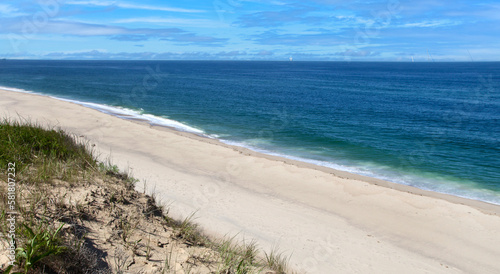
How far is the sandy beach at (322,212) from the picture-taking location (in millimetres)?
9688

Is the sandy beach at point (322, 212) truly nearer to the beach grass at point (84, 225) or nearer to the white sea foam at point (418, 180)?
the white sea foam at point (418, 180)

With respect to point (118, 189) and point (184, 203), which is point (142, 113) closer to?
point (184, 203)

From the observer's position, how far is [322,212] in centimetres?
1263

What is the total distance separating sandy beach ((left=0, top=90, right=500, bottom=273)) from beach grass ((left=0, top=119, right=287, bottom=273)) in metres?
3.13

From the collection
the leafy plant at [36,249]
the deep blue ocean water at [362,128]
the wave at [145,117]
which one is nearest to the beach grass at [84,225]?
the leafy plant at [36,249]

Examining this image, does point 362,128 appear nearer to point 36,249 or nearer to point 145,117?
point 145,117

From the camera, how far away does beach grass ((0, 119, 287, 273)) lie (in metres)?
A: 4.63

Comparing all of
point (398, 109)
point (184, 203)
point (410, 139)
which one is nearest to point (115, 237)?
point (184, 203)

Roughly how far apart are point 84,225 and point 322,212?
8863 mm

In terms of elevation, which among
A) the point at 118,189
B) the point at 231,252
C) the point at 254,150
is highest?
the point at 118,189

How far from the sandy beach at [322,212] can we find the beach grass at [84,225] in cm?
313

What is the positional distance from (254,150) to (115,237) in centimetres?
1697

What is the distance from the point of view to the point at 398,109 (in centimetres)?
3972

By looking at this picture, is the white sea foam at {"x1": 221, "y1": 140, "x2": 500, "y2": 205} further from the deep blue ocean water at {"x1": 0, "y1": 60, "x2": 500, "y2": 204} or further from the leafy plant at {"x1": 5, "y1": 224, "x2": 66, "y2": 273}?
the leafy plant at {"x1": 5, "y1": 224, "x2": 66, "y2": 273}
